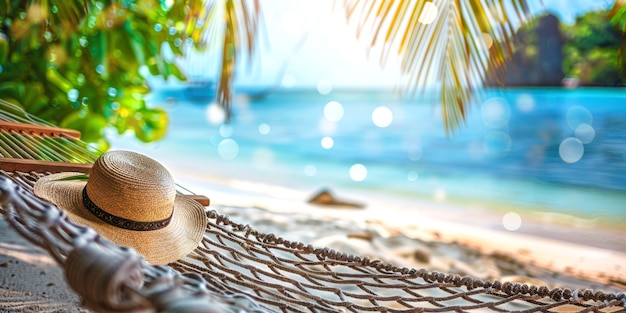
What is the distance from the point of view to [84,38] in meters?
1.93

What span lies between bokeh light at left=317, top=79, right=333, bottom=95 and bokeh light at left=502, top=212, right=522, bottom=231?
13.4 ft

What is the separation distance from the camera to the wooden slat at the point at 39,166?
3.09 ft

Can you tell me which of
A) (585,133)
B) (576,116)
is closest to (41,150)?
(585,133)

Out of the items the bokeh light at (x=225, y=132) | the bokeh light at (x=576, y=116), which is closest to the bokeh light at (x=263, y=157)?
the bokeh light at (x=225, y=132)

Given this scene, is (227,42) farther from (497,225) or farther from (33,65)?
(497,225)

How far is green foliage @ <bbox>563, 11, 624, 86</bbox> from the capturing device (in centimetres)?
610

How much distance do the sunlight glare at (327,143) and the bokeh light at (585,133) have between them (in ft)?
9.16

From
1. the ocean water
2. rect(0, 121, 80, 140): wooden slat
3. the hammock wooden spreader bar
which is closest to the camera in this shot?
the hammock wooden spreader bar

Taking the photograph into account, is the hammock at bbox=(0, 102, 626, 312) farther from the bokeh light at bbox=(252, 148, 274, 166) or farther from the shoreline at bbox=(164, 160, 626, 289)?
the bokeh light at bbox=(252, 148, 274, 166)

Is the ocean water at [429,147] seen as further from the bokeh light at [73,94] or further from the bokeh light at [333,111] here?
the bokeh light at [73,94]

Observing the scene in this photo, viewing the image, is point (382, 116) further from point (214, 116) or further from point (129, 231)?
point (129, 231)

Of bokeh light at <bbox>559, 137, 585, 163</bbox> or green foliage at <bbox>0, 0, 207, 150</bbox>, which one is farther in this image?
bokeh light at <bbox>559, 137, 585, 163</bbox>

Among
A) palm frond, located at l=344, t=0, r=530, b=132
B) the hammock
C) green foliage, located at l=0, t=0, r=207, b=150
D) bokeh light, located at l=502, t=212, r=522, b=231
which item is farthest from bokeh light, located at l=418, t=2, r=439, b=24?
bokeh light, located at l=502, t=212, r=522, b=231

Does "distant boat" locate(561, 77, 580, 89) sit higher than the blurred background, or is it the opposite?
"distant boat" locate(561, 77, 580, 89)
